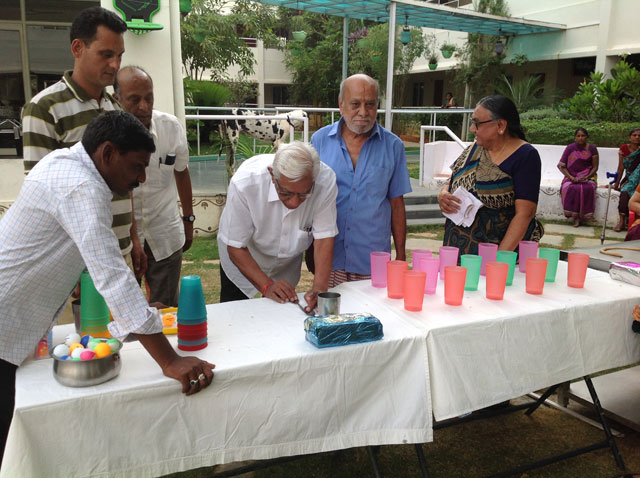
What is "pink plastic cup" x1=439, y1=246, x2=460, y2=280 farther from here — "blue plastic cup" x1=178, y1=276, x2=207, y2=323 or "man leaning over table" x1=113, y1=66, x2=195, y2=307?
"man leaning over table" x1=113, y1=66, x2=195, y2=307

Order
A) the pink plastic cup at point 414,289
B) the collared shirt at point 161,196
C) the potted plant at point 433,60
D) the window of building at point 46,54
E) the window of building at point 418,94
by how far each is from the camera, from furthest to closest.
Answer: the window of building at point 418,94 → the potted plant at point 433,60 → the window of building at point 46,54 → the collared shirt at point 161,196 → the pink plastic cup at point 414,289

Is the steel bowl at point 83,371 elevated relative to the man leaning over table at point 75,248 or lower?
lower

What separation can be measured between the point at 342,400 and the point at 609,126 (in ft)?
37.6

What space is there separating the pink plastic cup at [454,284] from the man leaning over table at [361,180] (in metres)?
0.80

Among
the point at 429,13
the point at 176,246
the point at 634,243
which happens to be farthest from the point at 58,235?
the point at 429,13

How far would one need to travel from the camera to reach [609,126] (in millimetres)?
11336

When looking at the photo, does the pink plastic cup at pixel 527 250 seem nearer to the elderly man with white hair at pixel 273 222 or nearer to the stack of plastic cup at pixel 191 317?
the elderly man with white hair at pixel 273 222

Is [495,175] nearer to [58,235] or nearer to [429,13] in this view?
[58,235]

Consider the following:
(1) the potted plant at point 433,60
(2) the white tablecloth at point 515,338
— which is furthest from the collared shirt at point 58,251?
(1) the potted plant at point 433,60

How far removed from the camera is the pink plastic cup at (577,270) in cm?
247

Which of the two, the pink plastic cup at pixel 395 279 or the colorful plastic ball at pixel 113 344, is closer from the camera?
the colorful plastic ball at pixel 113 344

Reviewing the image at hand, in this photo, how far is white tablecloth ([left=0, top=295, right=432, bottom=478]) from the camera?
148 cm

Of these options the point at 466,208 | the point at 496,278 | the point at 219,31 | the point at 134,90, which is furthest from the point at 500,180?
the point at 219,31

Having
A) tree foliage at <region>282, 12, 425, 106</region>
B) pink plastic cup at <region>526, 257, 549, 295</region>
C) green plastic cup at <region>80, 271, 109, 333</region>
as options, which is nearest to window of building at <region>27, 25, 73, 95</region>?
green plastic cup at <region>80, 271, 109, 333</region>
